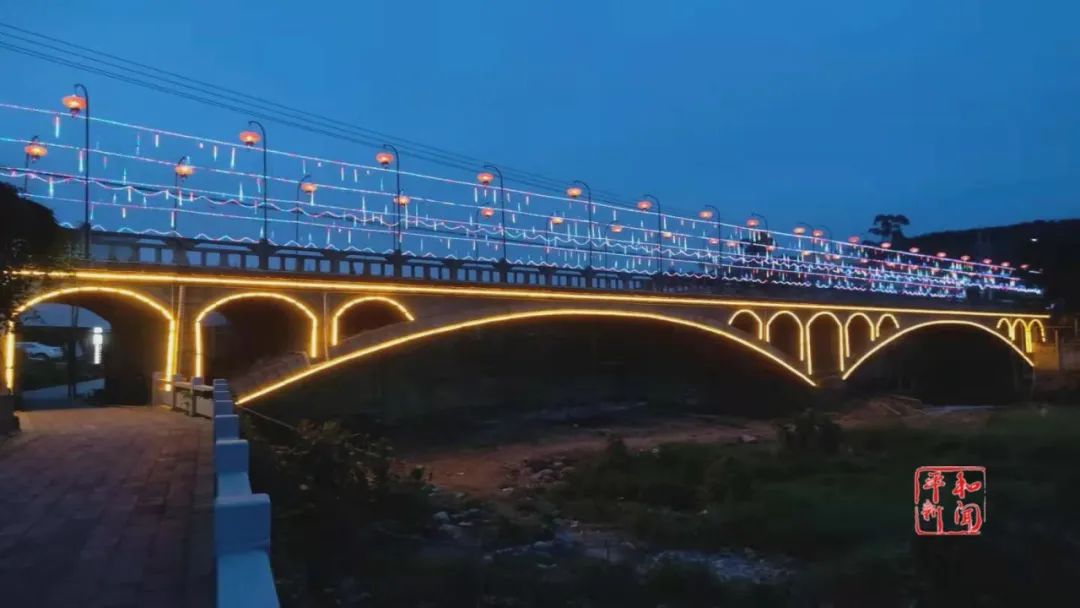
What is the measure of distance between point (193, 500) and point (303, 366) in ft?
48.3

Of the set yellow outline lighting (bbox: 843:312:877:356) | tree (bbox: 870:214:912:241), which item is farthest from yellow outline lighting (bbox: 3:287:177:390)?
tree (bbox: 870:214:912:241)

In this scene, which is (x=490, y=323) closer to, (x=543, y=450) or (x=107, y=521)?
(x=543, y=450)

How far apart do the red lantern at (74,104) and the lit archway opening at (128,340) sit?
163 inches

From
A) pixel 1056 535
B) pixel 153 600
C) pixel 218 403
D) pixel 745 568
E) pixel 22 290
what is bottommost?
pixel 745 568

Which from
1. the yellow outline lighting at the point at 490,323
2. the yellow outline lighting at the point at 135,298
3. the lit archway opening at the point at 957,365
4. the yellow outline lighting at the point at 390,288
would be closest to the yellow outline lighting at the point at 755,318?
the yellow outline lighting at the point at 390,288

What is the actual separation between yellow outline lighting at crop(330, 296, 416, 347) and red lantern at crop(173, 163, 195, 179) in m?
5.47

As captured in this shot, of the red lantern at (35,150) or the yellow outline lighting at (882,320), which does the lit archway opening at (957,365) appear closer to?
the yellow outline lighting at (882,320)

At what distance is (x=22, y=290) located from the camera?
11.7 m

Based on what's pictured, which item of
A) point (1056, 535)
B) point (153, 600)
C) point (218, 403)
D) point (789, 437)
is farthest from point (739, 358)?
point (153, 600)

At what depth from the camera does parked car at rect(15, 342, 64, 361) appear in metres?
50.3

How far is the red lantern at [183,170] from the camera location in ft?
70.2

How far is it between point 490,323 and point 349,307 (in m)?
7.97

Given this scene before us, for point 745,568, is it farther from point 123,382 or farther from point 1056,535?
point 123,382

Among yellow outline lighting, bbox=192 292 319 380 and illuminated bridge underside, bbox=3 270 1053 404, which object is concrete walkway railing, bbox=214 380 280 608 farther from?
yellow outline lighting, bbox=192 292 319 380
